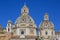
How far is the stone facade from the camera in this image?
218 ft

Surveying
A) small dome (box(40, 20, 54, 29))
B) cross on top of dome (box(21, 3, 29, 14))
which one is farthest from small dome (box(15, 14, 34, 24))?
small dome (box(40, 20, 54, 29))

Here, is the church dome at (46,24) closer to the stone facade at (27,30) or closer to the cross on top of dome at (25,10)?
the stone facade at (27,30)

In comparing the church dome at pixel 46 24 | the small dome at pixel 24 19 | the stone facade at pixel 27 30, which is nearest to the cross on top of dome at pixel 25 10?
the stone facade at pixel 27 30

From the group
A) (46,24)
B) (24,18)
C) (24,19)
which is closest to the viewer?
(24,19)

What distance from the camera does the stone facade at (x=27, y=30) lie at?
6650 centimetres

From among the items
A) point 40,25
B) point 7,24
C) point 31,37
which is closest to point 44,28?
point 40,25

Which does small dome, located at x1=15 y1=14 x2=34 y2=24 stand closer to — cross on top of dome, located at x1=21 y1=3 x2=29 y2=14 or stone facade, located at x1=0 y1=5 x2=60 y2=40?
stone facade, located at x1=0 y1=5 x2=60 y2=40

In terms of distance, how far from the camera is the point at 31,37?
6544 centimetres

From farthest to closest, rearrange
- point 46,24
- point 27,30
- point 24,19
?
1. point 46,24
2. point 24,19
3. point 27,30

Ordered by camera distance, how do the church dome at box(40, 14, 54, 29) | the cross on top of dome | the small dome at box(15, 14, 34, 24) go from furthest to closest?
the cross on top of dome
the church dome at box(40, 14, 54, 29)
the small dome at box(15, 14, 34, 24)

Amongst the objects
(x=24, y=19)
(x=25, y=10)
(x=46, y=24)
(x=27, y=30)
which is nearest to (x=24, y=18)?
(x=24, y=19)

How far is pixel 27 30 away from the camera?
67312mm

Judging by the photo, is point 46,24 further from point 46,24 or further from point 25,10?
point 25,10

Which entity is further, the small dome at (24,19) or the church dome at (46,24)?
the church dome at (46,24)
